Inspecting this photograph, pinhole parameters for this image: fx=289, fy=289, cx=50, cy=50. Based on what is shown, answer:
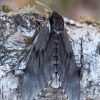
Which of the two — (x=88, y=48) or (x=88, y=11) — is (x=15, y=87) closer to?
(x=88, y=48)

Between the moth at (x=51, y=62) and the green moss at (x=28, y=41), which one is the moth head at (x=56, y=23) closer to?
the moth at (x=51, y=62)

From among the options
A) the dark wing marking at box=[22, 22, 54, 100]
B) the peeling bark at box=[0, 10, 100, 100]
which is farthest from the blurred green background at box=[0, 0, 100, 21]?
the dark wing marking at box=[22, 22, 54, 100]

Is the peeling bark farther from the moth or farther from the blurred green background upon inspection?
the blurred green background

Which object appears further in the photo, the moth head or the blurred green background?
the blurred green background

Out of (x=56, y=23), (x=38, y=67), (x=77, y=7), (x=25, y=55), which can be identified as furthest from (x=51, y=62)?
(x=77, y=7)

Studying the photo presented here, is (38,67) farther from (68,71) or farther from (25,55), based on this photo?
(68,71)

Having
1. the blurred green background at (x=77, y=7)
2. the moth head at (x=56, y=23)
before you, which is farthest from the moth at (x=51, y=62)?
the blurred green background at (x=77, y=7)
